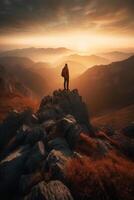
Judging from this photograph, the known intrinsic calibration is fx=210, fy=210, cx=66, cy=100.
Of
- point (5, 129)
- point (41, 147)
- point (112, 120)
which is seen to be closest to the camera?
point (41, 147)

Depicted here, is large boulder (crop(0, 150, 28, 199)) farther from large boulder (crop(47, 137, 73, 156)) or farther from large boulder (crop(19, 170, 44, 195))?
large boulder (crop(47, 137, 73, 156))

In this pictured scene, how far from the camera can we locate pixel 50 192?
14.5 meters

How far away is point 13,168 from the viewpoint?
755 inches

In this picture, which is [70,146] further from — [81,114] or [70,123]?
[81,114]

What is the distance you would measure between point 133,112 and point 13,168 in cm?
11066

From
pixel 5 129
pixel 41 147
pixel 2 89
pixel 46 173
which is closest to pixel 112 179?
pixel 46 173

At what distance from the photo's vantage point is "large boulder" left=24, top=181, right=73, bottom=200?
14.1 meters

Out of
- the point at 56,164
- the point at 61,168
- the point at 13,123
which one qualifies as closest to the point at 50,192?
the point at 61,168

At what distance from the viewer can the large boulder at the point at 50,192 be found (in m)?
14.1

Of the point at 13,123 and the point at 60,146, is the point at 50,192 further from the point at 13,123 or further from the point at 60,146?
the point at 13,123

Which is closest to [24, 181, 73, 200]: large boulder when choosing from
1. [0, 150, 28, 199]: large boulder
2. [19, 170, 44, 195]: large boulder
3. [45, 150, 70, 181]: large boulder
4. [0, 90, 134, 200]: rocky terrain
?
[0, 90, 134, 200]: rocky terrain

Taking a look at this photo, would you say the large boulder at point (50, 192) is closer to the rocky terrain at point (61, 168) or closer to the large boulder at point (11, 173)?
the rocky terrain at point (61, 168)

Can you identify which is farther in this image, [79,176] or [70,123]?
[70,123]

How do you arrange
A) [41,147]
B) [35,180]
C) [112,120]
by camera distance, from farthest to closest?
[112,120] < [41,147] < [35,180]
